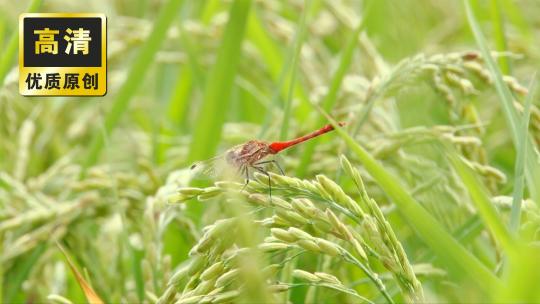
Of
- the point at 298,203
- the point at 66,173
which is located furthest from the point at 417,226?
the point at 66,173

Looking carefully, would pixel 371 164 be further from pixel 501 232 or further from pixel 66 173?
pixel 66 173

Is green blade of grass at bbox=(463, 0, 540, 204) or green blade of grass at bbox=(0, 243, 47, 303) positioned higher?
green blade of grass at bbox=(463, 0, 540, 204)

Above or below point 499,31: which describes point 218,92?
below

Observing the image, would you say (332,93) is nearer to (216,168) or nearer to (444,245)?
(216,168)

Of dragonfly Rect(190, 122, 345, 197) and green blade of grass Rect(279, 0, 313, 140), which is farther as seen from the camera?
green blade of grass Rect(279, 0, 313, 140)

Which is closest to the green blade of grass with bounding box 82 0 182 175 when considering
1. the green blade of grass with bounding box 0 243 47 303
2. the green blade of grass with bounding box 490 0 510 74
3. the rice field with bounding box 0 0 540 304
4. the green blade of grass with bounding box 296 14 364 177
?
the rice field with bounding box 0 0 540 304

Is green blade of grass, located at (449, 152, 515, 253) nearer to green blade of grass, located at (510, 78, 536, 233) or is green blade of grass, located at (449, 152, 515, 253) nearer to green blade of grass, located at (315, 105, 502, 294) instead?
green blade of grass, located at (315, 105, 502, 294)

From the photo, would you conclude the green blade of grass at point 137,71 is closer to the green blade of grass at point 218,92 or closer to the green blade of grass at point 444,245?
the green blade of grass at point 218,92

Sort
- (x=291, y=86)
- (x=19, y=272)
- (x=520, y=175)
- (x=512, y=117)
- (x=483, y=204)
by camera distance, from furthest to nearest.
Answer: (x=19, y=272)
(x=291, y=86)
(x=512, y=117)
(x=520, y=175)
(x=483, y=204)

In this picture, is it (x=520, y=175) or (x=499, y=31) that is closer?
(x=520, y=175)

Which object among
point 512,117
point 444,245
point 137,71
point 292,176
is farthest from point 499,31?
point 444,245
